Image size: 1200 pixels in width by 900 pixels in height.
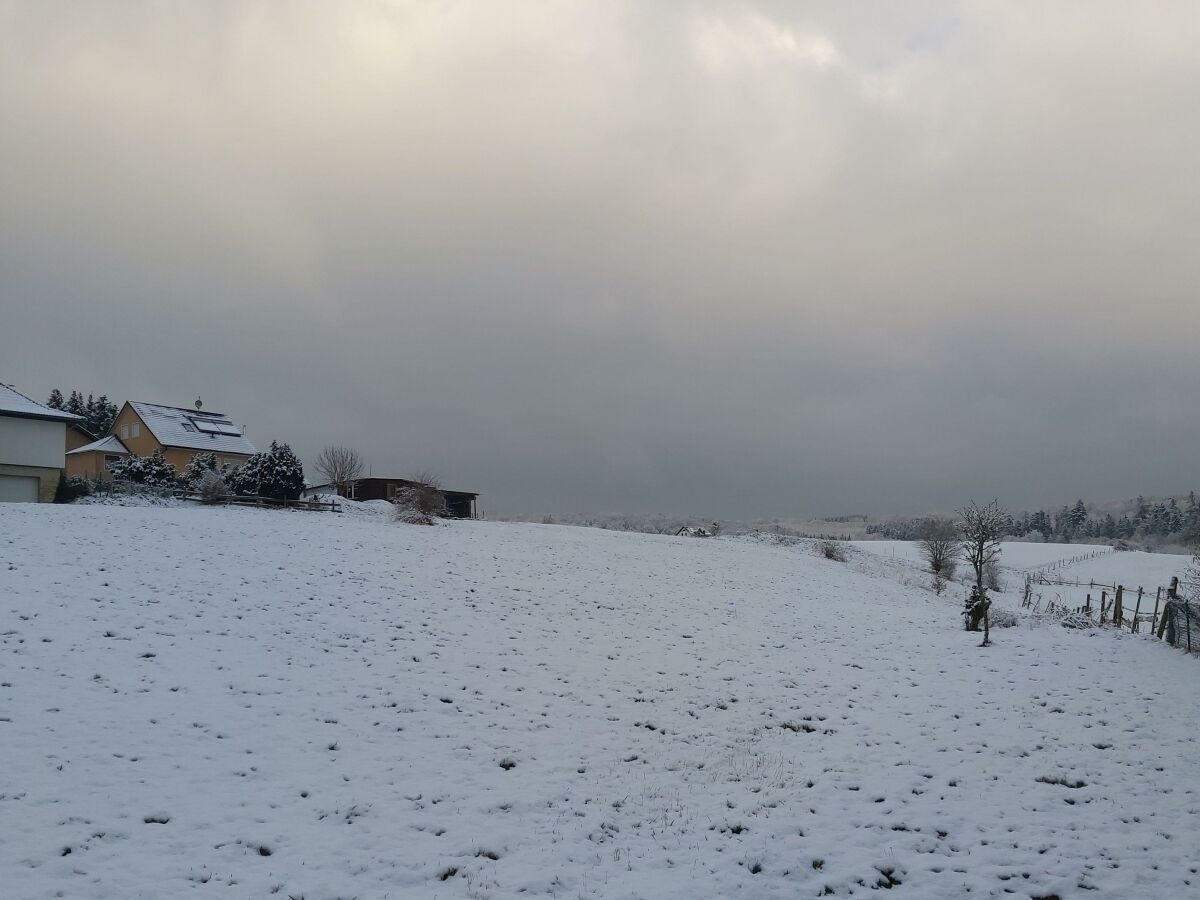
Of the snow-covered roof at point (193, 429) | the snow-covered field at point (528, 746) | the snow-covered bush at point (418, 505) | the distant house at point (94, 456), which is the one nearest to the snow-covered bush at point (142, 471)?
the snow-covered roof at point (193, 429)

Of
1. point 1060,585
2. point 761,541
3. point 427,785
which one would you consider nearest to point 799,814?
point 427,785

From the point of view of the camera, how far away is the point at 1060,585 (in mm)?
60188

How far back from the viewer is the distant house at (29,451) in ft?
122

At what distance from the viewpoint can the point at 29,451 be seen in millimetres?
37969

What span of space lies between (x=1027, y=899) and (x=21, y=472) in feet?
156

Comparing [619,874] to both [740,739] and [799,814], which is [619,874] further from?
[740,739]

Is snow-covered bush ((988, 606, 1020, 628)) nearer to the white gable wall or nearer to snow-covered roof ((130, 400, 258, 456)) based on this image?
the white gable wall

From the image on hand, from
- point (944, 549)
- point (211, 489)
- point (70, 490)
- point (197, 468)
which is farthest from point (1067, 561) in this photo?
point (70, 490)

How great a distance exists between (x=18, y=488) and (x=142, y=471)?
20.0 feet

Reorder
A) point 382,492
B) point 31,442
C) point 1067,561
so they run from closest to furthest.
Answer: point 31,442 < point 382,492 < point 1067,561

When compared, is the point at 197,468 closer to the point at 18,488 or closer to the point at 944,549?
the point at 18,488

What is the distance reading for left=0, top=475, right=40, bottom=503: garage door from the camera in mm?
37000

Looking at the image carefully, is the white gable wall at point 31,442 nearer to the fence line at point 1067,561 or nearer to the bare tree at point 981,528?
the bare tree at point 981,528

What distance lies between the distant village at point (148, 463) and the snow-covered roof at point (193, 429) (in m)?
0.08
